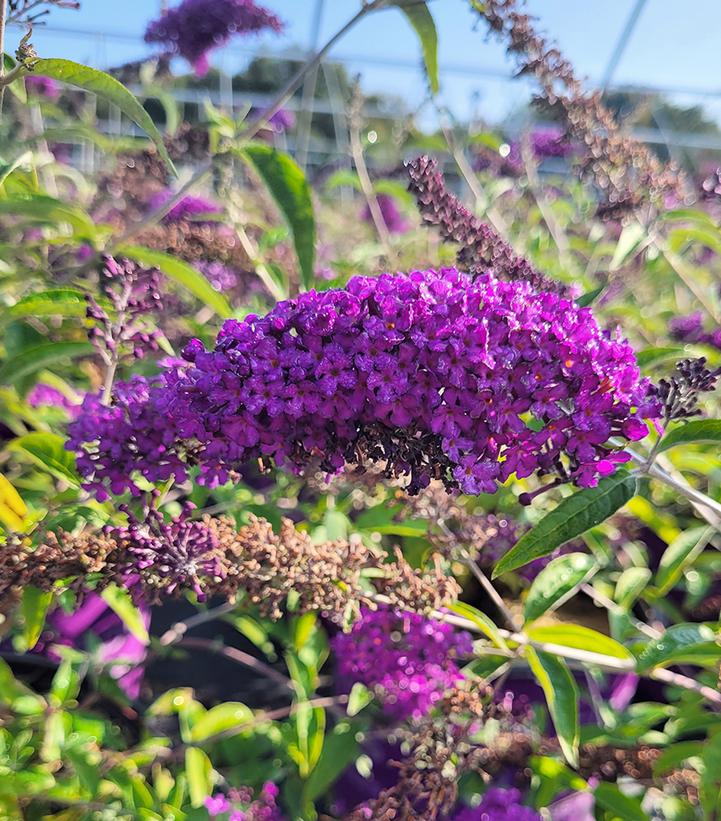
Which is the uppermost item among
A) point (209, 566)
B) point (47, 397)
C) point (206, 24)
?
point (206, 24)

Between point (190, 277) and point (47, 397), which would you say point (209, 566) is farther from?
point (47, 397)

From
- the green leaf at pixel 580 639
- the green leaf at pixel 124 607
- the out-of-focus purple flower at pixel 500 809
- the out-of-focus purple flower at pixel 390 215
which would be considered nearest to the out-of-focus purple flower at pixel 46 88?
the out-of-focus purple flower at pixel 390 215

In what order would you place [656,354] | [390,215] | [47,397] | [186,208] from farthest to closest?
[390,215]
[186,208]
[47,397]
[656,354]

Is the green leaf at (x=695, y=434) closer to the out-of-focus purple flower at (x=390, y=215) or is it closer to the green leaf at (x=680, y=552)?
the green leaf at (x=680, y=552)

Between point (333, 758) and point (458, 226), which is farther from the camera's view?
point (333, 758)

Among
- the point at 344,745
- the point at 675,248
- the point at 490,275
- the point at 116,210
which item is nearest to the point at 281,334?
the point at 490,275

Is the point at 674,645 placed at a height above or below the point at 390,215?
below

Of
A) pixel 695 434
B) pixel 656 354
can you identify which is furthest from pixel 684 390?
pixel 656 354
